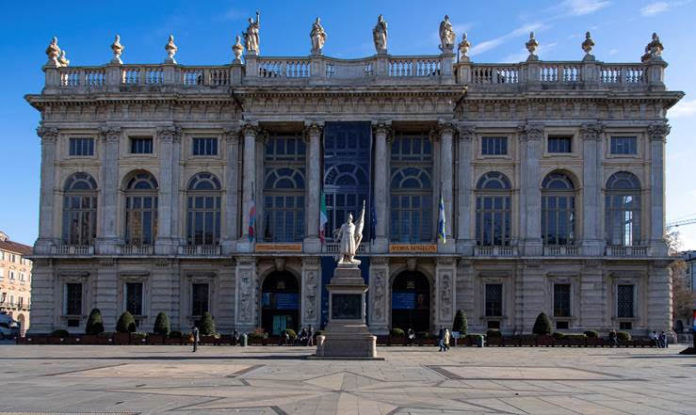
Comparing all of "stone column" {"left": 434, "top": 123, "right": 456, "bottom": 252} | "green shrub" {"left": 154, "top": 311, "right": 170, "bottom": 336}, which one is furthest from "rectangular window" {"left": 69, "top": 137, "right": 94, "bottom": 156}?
"stone column" {"left": 434, "top": 123, "right": 456, "bottom": 252}

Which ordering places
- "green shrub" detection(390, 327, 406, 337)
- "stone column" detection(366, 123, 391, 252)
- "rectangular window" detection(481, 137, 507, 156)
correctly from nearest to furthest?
1. "green shrub" detection(390, 327, 406, 337)
2. "stone column" detection(366, 123, 391, 252)
3. "rectangular window" detection(481, 137, 507, 156)

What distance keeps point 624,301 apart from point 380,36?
2384cm

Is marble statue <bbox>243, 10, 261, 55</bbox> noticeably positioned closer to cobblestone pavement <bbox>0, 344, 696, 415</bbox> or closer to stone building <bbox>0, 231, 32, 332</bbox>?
cobblestone pavement <bbox>0, 344, 696, 415</bbox>

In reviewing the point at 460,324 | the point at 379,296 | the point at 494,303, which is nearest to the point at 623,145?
the point at 494,303

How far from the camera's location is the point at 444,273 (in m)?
54.4

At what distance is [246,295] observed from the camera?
54.9 meters

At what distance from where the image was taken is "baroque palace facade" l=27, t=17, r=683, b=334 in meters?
55.8

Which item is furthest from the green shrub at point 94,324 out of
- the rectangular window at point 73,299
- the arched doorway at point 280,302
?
the arched doorway at point 280,302

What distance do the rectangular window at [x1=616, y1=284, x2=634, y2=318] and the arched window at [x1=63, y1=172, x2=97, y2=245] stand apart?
35.4 meters

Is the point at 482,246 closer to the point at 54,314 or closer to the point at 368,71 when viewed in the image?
the point at 368,71

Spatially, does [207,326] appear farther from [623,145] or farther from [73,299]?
[623,145]

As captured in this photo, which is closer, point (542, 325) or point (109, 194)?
point (542, 325)

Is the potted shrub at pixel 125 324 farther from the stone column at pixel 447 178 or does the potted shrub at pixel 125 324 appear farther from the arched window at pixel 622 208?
the arched window at pixel 622 208

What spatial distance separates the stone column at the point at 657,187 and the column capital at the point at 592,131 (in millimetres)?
3270
